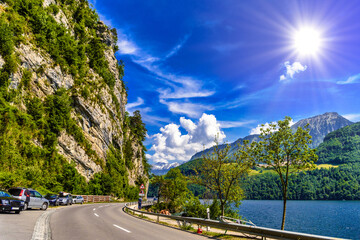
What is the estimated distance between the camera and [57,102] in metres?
45.9

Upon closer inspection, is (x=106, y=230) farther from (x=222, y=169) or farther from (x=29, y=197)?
(x=222, y=169)

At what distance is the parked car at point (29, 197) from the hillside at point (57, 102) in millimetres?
6455

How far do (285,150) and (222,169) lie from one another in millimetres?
7516

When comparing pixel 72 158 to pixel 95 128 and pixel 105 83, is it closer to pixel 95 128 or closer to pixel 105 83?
pixel 95 128

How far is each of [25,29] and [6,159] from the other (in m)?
26.0

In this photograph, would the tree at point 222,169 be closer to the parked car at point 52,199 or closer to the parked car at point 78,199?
the parked car at point 52,199

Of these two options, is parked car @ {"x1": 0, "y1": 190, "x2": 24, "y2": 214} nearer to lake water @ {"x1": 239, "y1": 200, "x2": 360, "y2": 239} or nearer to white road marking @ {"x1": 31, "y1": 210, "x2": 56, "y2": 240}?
white road marking @ {"x1": 31, "y1": 210, "x2": 56, "y2": 240}

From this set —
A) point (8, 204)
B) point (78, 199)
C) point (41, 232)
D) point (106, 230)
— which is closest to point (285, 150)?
point (106, 230)

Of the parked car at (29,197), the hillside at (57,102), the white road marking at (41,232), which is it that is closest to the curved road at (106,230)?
the white road marking at (41,232)

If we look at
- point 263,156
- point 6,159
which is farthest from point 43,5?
point 263,156

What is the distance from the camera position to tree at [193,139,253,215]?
25.0 meters

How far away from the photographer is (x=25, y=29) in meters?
43.2

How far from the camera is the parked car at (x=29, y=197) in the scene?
19766 mm

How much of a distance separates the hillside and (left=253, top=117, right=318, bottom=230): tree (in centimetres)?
2755
